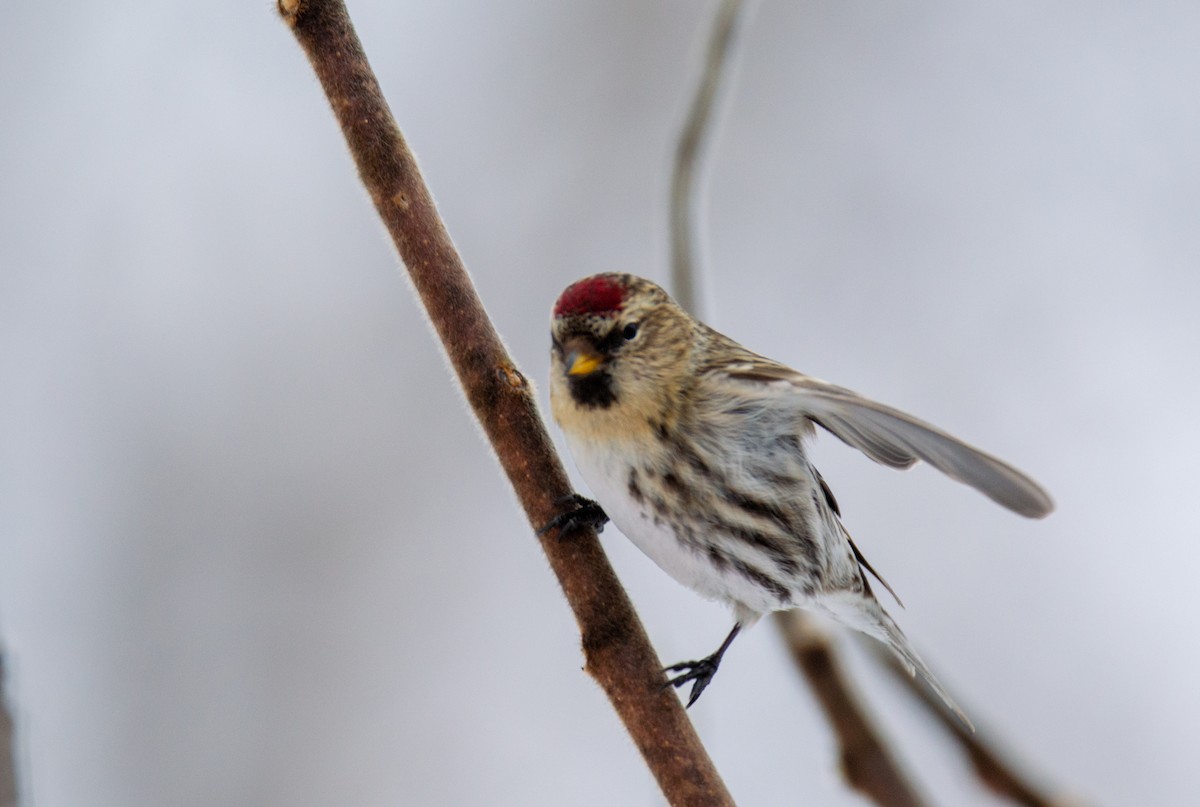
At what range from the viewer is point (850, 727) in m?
1.39

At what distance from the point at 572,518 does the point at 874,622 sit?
91 centimetres

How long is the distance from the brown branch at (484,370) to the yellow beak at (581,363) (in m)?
0.40

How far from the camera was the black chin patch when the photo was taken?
1.86 m

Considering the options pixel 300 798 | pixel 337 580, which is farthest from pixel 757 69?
pixel 300 798

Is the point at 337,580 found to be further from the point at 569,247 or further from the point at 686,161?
the point at 686,161

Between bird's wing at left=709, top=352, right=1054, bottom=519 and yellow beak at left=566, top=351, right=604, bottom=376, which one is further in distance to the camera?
yellow beak at left=566, top=351, right=604, bottom=376

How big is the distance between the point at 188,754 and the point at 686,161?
10.4ft

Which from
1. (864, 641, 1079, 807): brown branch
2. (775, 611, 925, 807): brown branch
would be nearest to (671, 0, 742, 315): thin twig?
(775, 611, 925, 807): brown branch

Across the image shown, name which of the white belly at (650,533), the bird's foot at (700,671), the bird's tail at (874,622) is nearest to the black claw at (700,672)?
the bird's foot at (700,671)

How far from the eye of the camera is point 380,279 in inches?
182

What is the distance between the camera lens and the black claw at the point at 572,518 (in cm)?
142

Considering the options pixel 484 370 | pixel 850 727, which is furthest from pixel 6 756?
pixel 850 727

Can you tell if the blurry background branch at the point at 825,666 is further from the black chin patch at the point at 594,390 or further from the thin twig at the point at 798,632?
the black chin patch at the point at 594,390

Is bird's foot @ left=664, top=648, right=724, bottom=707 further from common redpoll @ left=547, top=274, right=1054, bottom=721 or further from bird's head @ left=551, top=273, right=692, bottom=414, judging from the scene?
bird's head @ left=551, top=273, right=692, bottom=414
